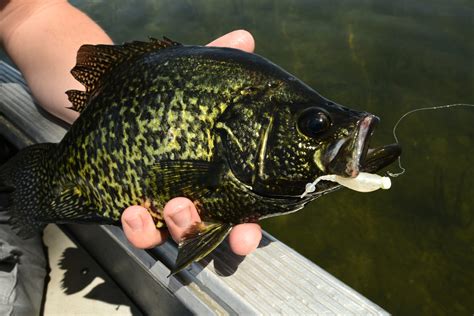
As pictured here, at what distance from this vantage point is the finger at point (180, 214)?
4.81 feet

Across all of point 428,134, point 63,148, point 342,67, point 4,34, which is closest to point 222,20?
point 342,67

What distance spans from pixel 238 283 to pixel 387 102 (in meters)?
4.24

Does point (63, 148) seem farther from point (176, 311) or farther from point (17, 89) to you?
point (17, 89)

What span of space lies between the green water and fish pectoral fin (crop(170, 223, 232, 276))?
241 cm

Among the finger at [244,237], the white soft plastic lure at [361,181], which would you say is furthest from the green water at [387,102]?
the white soft plastic lure at [361,181]

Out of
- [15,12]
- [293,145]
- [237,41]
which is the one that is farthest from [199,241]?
[15,12]

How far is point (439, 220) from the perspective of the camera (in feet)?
12.9

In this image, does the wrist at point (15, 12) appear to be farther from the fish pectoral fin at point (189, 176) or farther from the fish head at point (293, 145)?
the fish head at point (293, 145)

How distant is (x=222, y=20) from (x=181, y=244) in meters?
6.52

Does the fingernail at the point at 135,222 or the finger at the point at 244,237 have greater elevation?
the fingernail at the point at 135,222

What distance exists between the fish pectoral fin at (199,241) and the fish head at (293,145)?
0.22 meters

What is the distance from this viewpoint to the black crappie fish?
4.64ft

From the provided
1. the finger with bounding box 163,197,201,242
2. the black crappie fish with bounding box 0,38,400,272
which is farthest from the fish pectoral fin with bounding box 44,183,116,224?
the finger with bounding box 163,197,201,242

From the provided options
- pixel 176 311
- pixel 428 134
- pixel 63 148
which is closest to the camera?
pixel 63 148
